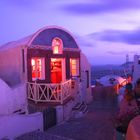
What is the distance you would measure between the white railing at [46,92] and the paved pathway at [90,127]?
5.10 ft

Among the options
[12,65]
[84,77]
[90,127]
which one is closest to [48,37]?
[12,65]

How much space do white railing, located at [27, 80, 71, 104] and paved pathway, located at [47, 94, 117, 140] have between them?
1.56 meters

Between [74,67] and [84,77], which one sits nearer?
[74,67]

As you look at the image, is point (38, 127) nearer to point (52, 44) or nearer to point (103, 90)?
point (52, 44)

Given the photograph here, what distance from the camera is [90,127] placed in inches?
573

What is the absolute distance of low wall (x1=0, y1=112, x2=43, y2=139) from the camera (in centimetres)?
1150

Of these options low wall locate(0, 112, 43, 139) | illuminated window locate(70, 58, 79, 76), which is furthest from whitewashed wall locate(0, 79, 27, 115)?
illuminated window locate(70, 58, 79, 76)

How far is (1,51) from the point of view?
66.6 feet

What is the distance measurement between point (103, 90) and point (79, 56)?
203 inches

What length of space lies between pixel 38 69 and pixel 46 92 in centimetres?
205

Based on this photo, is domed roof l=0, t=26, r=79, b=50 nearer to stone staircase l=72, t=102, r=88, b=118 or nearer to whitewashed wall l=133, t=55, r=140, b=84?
stone staircase l=72, t=102, r=88, b=118

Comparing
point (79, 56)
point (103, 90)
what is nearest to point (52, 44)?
point (79, 56)

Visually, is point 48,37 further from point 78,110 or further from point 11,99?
point 11,99

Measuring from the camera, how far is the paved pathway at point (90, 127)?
42.3ft
